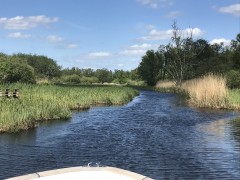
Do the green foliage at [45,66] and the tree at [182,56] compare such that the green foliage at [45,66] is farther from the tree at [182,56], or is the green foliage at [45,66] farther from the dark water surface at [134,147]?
the dark water surface at [134,147]

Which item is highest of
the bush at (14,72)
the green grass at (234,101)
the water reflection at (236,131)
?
the bush at (14,72)

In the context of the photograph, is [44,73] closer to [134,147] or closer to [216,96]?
[216,96]

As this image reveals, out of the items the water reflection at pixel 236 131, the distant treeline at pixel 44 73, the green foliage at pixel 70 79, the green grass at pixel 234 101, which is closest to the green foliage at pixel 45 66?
the distant treeline at pixel 44 73

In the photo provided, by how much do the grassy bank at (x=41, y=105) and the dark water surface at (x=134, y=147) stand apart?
2.28ft

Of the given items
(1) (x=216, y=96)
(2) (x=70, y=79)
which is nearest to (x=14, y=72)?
(1) (x=216, y=96)

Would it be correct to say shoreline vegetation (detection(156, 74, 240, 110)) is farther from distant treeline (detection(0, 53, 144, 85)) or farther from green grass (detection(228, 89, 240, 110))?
distant treeline (detection(0, 53, 144, 85))

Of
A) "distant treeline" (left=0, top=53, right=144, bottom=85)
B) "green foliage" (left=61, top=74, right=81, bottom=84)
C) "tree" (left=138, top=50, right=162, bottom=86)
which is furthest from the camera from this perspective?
"green foliage" (left=61, top=74, right=81, bottom=84)

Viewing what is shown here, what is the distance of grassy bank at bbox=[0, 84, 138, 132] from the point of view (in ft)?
54.9

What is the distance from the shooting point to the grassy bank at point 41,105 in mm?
16719

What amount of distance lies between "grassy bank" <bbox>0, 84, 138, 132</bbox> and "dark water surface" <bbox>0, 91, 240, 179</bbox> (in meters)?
0.69

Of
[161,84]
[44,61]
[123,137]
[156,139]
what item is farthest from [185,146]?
[44,61]

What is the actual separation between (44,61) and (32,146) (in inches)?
3433

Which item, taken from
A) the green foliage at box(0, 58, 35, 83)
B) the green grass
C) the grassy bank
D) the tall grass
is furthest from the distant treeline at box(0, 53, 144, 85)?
the green grass

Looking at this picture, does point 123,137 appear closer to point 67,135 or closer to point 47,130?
point 67,135
